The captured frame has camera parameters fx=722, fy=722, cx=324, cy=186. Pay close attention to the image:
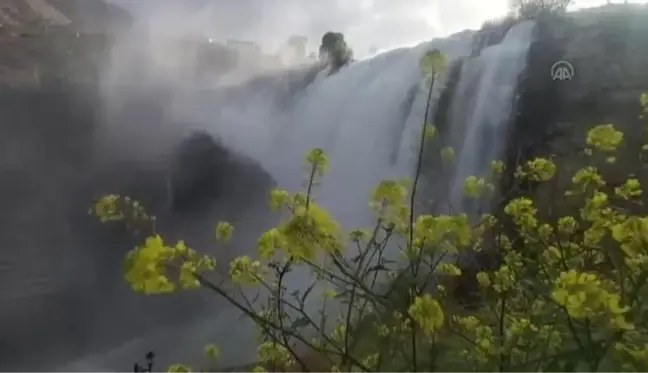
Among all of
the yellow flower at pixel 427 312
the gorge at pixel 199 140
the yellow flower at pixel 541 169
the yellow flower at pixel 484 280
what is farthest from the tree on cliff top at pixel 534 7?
the yellow flower at pixel 427 312

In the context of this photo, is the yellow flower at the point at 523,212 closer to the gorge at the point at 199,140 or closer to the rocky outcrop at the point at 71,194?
the gorge at the point at 199,140

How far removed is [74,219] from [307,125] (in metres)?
1.68

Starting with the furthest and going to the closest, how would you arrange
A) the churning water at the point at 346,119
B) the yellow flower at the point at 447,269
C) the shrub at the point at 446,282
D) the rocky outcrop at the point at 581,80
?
the churning water at the point at 346,119
the rocky outcrop at the point at 581,80
the yellow flower at the point at 447,269
the shrub at the point at 446,282

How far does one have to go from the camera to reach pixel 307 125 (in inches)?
198

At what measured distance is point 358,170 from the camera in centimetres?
430

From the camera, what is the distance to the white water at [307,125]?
3.47 meters

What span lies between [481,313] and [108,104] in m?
4.17

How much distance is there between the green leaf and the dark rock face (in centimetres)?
292

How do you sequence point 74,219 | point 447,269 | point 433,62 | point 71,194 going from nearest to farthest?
point 433,62, point 447,269, point 74,219, point 71,194

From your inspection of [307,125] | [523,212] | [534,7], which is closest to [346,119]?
[307,125]

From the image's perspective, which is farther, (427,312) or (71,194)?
(71,194)

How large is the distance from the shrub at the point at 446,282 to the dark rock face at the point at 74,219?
2.76 m

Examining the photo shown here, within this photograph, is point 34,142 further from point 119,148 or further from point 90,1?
point 90,1

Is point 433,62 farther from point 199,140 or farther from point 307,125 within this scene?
point 307,125
